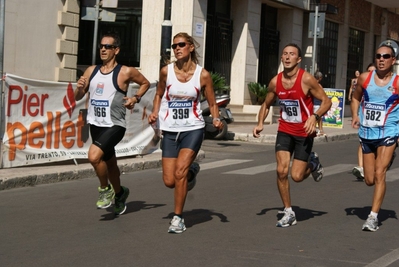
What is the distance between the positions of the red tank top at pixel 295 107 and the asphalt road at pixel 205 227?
3.36ft

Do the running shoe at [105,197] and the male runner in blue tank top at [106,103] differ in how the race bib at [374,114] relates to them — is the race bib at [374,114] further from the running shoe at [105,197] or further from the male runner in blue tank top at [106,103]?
the running shoe at [105,197]

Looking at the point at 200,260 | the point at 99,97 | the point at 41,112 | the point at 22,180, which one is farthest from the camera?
the point at 41,112

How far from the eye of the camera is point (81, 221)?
844 centimetres

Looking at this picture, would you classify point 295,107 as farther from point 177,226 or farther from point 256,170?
point 256,170

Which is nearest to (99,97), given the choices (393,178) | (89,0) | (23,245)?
(23,245)

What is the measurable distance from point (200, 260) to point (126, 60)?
1932 cm

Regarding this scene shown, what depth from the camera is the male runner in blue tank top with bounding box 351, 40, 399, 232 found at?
830 centimetres

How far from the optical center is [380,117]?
8.38 metres

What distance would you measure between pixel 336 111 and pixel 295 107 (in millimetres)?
16857

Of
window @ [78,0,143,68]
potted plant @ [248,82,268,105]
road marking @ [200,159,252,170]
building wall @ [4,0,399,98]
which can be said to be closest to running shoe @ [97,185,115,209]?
road marking @ [200,159,252,170]

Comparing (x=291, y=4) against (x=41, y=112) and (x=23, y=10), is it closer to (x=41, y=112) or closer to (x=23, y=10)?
(x=23, y=10)

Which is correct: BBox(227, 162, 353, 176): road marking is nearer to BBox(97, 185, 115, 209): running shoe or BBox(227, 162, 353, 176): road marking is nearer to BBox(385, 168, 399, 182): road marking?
BBox(385, 168, 399, 182): road marking

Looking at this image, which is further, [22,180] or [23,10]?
[23,10]

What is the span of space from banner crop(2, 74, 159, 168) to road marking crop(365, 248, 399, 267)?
21.7 ft
